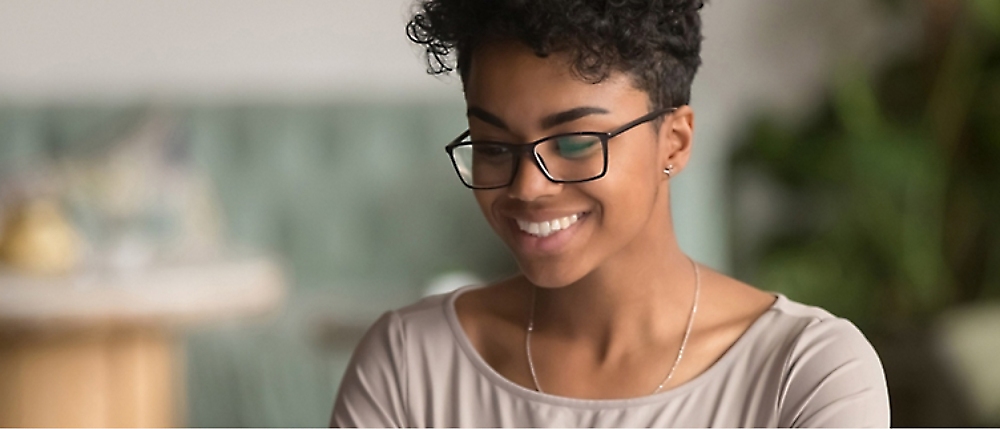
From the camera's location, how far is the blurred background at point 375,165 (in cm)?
325

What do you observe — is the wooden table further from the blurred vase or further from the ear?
the ear

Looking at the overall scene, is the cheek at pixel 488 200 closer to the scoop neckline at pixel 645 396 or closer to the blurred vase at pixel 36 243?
the scoop neckline at pixel 645 396

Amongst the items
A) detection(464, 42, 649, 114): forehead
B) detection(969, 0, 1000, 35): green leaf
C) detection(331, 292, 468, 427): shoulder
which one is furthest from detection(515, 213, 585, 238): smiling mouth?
detection(969, 0, 1000, 35): green leaf

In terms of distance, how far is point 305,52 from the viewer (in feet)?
12.1

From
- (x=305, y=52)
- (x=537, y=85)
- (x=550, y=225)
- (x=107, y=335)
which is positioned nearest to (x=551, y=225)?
(x=550, y=225)

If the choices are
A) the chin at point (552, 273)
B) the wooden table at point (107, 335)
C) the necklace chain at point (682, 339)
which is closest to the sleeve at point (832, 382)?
the necklace chain at point (682, 339)

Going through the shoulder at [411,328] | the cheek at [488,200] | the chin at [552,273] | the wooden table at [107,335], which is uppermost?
the cheek at [488,200]

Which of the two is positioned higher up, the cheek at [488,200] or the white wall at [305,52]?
the white wall at [305,52]

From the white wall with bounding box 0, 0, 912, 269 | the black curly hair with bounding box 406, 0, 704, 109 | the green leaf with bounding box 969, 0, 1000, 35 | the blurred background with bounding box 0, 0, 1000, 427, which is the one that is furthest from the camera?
the white wall with bounding box 0, 0, 912, 269

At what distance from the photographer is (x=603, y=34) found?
999 mm

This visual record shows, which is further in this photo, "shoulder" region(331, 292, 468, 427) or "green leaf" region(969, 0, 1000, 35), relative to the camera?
"green leaf" region(969, 0, 1000, 35)

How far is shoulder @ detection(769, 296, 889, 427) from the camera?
1.04 metres

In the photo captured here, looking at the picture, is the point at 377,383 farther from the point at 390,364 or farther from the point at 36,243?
the point at 36,243

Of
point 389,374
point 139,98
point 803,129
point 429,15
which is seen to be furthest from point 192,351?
point 429,15
